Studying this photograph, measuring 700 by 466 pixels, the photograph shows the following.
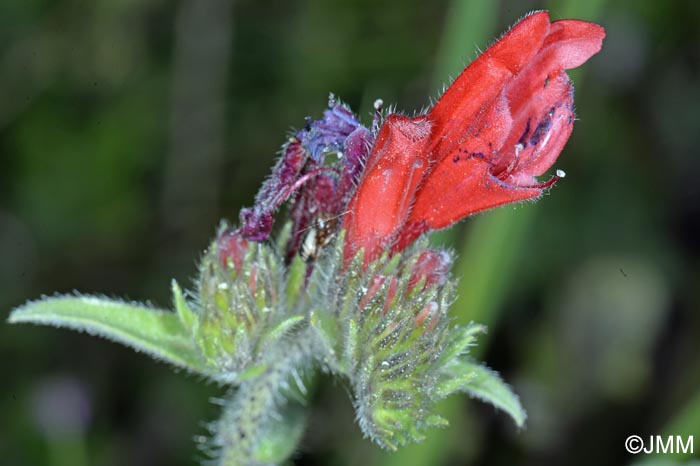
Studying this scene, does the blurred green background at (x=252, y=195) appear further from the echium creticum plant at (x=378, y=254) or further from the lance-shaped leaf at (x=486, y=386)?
the echium creticum plant at (x=378, y=254)

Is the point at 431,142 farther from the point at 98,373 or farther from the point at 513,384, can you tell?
the point at 98,373

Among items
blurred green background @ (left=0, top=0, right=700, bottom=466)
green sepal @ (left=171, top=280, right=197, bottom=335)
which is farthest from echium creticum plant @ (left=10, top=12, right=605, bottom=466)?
blurred green background @ (left=0, top=0, right=700, bottom=466)

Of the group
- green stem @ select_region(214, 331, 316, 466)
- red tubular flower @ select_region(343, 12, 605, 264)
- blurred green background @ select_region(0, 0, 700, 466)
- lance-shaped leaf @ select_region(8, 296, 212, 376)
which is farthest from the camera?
blurred green background @ select_region(0, 0, 700, 466)

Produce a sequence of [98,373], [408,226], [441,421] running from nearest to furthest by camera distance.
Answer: [441,421] → [408,226] → [98,373]

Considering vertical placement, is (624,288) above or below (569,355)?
above

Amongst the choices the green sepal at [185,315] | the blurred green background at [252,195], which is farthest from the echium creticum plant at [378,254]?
the blurred green background at [252,195]

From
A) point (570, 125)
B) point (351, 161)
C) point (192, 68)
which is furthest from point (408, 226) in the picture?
point (192, 68)

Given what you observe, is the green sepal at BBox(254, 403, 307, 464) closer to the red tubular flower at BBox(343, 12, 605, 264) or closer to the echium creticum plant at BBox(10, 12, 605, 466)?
the echium creticum plant at BBox(10, 12, 605, 466)

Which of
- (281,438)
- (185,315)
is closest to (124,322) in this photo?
(185,315)
